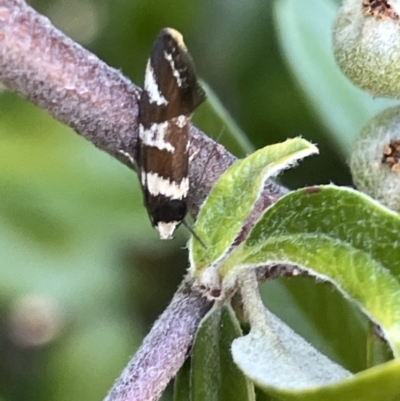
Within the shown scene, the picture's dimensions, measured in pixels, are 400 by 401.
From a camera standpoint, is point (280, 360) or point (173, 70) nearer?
point (280, 360)

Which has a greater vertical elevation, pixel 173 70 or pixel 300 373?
pixel 173 70

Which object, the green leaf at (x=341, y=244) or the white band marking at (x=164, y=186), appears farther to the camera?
the white band marking at (x=164, y=186)

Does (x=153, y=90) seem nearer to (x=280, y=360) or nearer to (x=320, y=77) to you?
(x=280, y=360)

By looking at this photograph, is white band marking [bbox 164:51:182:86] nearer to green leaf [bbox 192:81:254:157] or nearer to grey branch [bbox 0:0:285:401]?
grey branch [bbox 0:0:285:401]

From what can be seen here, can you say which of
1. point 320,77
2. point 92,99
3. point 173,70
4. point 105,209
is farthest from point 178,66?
point 105,209

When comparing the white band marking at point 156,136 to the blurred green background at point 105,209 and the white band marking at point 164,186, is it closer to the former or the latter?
the white band marking at point 164,186

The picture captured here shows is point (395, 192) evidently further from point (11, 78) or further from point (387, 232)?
point (11, 78)

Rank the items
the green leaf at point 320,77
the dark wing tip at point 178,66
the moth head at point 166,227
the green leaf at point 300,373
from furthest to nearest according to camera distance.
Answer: the green leaf at point 320,77 → the moth head at point 166,227 → the dark wing tip at point 178,66 → the green leaf at point 300,373

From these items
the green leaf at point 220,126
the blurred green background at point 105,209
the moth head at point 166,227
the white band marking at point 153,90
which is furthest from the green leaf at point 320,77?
the white band marking at point 153,90
